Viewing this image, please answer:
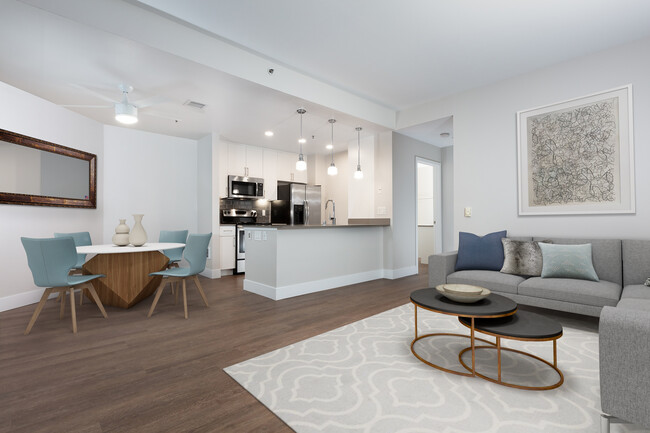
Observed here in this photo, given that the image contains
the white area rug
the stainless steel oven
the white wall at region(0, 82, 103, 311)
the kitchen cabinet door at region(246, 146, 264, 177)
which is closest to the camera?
the white area rug

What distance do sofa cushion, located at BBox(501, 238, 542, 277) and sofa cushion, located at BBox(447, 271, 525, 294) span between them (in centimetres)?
9

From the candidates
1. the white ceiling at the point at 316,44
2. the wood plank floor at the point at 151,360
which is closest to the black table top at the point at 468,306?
the wood plank floor at the point at 151,360

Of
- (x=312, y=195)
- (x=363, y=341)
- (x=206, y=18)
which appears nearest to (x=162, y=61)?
(x=206, y=18)

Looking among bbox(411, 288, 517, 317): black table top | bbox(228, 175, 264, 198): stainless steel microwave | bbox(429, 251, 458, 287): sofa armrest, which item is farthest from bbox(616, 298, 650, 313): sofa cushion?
bbox(228, 175, 264, 198): stainless steel microwave

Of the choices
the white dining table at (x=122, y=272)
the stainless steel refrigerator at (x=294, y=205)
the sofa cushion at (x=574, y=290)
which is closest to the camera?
the sofa cushion at (x=574, y=290)

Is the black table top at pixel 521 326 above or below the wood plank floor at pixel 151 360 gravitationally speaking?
above

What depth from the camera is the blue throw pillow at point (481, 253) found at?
11.7 ft

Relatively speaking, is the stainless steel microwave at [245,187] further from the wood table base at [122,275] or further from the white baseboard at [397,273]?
the white baseboard at [397,273]

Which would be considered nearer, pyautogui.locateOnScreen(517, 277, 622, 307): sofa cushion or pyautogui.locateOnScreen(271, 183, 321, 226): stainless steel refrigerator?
pyautogui.locateOnScreen(517, 277, 622, 307): sofa cushion

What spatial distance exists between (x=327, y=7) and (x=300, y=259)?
9.63ft

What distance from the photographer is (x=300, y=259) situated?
429 cm

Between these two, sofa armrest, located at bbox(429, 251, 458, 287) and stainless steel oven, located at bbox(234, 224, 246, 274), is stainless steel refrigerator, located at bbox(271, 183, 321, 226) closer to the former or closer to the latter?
stainless steel oven, located at bbox(234, 224, 246, 274)

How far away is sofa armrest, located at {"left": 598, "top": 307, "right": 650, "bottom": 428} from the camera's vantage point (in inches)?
48.5

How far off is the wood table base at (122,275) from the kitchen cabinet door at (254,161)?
3.15 m
